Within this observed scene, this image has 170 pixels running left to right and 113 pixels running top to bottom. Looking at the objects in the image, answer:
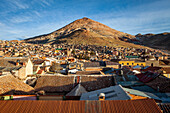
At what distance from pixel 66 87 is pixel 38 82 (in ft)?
13.0

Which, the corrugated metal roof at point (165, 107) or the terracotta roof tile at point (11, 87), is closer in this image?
the corrugated metal roof at point (165, 107)

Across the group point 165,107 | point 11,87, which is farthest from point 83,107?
point 11,87

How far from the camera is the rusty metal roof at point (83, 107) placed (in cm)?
679

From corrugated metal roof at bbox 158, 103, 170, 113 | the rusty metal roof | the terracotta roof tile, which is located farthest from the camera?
the terracotta roof tile

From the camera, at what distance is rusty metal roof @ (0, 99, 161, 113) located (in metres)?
6.79

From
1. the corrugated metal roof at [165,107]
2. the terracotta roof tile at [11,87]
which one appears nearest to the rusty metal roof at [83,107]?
the corrugated metal roof at [165,107]

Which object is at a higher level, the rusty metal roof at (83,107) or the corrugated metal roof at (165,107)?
the rusty metal roof at (83,107)

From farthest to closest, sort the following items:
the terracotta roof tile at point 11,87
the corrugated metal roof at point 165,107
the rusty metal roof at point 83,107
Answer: the terracotta roof tile at point 11,87
the corrugated metal roof at point 165,107
the rusty metal roof at point 83,107

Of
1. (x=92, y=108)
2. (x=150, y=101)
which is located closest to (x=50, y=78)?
(x=92, y=108)

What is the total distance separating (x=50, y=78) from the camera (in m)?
17.9

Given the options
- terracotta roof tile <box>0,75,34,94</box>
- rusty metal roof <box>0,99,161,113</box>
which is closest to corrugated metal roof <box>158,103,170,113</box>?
rusty metal roof <box>0,99,161,113</box>

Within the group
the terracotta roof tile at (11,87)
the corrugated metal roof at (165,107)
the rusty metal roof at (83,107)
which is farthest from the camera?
the terracotta roof tile at (11,87)

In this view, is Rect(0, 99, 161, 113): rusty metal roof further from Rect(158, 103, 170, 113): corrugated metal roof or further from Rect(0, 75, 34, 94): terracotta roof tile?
Rect(0, 75, 34, 94): terracotta roof tile

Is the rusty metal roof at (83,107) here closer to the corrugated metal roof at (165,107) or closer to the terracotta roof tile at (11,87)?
the corrugated metal roof at (165,107)
